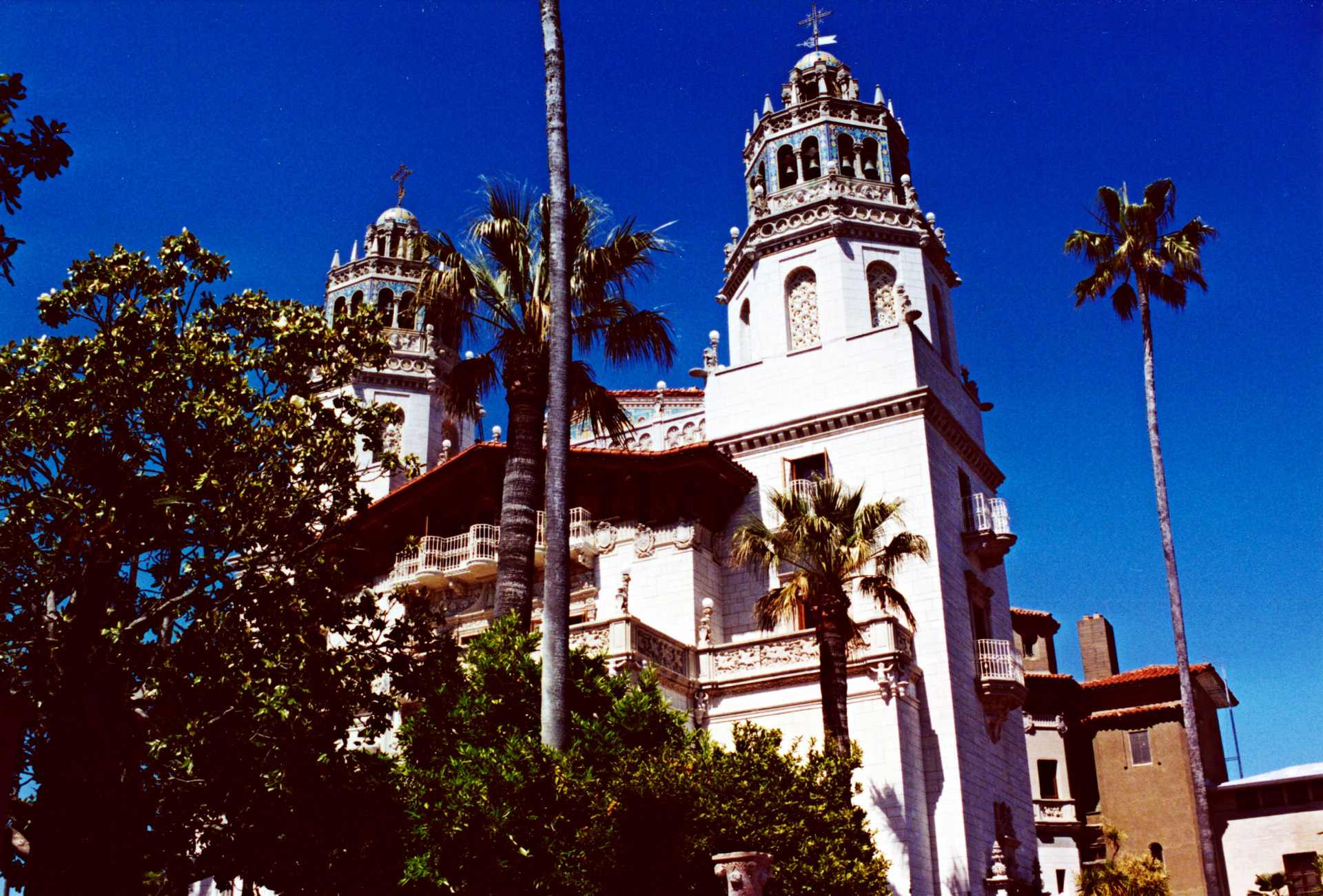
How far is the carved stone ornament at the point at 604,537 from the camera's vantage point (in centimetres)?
2809

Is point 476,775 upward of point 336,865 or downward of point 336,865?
upward

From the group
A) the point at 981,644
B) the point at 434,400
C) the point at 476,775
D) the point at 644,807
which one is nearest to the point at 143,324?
the point at 476,775

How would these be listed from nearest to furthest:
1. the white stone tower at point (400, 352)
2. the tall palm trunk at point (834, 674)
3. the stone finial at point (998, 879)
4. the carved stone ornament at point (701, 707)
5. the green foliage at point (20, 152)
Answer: the green foliage at point (20, 152) < the tall palm trunk at point (834, 674) < the stone finial at point (998, 879) < the carved stone ornament at point (701, 707) < the white stone tower at point (400, 352)

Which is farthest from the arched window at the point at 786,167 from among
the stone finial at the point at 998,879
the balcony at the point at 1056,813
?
the balcony at the point at 1056,813

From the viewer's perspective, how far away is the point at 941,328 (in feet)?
105

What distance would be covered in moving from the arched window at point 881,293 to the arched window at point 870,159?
2.81 m

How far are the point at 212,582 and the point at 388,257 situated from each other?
27.4 metres

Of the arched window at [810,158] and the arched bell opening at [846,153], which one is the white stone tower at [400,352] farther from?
the arched bell opening at [846,153]

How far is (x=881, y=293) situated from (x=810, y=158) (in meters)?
4.57

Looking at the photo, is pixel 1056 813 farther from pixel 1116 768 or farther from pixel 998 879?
pixel 998 879

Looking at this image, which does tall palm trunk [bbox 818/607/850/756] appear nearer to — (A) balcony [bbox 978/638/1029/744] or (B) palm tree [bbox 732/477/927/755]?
(B) palm tree [bbox 732/477/927/755]

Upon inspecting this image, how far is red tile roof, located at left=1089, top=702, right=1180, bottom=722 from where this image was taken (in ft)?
136

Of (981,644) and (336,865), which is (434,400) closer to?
(981,644)

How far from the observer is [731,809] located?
50.3 ft
